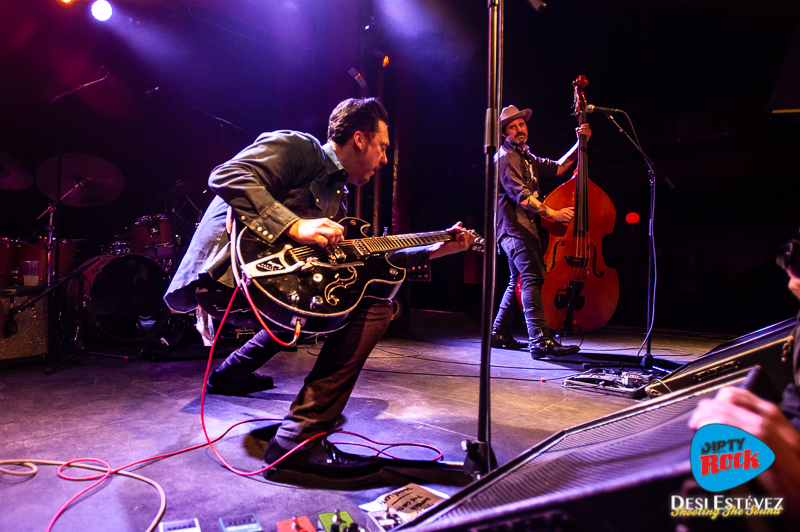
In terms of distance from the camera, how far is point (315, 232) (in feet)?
5.50

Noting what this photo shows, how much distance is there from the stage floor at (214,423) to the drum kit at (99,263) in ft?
1.80

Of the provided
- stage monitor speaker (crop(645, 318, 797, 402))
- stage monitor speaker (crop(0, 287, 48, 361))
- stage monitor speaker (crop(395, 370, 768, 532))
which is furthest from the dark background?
stage monitor speaker (crop(395, 370, 768, 532))

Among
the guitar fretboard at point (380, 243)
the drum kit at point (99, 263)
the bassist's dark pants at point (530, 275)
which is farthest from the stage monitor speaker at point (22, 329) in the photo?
the bassist's dark pants at point (530, 275)

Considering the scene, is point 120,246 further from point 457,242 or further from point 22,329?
point 457,242

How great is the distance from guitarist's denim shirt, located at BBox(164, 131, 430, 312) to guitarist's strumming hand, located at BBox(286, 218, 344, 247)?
0.03 meters

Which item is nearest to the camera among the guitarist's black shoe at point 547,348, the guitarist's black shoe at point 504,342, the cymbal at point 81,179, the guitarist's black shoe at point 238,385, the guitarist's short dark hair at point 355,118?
the guitarist's short dark hair at point 355,118

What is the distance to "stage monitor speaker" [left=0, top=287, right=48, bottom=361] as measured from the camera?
3.52m

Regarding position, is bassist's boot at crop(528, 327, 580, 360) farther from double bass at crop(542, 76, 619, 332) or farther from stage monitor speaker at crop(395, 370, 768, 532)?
stage monitor speaker at crop(395, 370, 768, 532)

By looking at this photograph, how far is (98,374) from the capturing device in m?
3.35

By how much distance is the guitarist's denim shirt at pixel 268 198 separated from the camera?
1.70 meters

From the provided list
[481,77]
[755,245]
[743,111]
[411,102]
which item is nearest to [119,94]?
[411,102]

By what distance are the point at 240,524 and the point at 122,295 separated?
12.9ft

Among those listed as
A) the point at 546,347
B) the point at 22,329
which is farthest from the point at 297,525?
the point at 22,329

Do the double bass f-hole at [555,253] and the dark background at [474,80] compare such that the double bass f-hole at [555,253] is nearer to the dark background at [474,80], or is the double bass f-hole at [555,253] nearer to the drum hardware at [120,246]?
the dark background at [474,80]
